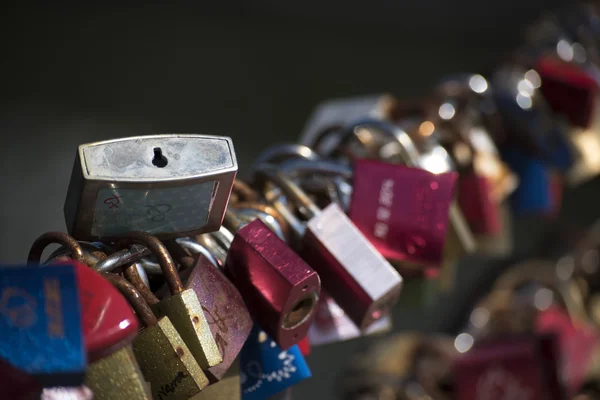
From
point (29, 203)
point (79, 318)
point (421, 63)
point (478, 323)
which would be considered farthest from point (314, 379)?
point (79, 318)

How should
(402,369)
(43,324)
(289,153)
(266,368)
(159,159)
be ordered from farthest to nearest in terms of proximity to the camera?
1. (402,369)
2. (289,153)
3. (266,368)
4. (159,159)
5. (43,324)

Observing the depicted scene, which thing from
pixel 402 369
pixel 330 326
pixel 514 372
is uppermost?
pixel 330 326

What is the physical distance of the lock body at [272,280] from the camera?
1.56 ft

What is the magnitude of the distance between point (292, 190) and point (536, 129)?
13.6 inches

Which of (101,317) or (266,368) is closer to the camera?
(101,317)

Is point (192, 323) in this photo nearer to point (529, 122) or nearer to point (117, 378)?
point (117, 378)

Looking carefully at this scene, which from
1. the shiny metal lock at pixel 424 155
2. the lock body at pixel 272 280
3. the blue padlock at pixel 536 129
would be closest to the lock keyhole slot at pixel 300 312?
the lock body at pixel 272 280

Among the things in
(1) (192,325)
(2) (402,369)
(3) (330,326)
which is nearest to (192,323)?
(1) (192,325)

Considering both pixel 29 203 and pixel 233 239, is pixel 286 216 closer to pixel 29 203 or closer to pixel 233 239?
pixel 233 239

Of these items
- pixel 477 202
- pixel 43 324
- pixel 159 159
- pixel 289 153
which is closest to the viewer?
pixel 43 324

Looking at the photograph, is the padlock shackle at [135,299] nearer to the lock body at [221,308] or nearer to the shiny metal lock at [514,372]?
the lock body at [221,308]

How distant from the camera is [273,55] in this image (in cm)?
120

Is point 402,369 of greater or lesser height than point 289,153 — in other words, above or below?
below

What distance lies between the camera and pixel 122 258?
1.43ft
